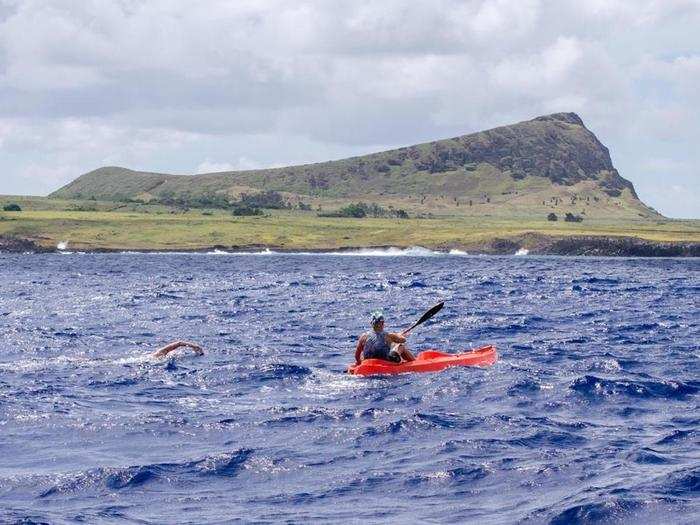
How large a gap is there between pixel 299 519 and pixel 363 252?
148 meters

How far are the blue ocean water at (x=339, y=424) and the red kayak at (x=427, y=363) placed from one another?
1.84 feet

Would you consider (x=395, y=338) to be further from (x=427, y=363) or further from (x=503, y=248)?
(x=503, y=248)

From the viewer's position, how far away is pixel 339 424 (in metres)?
24.0

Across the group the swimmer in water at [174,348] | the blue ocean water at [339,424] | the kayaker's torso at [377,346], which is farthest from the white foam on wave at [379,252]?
the kayaker's torso at [377,346]

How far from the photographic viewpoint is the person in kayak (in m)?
31.2

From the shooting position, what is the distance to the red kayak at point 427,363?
30719mm

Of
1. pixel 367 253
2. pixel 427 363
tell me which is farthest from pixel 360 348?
pixel 367 253

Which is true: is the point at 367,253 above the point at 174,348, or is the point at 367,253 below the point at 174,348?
above

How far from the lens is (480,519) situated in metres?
17.1

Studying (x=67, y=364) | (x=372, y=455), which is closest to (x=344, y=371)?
(x=67, y=364)

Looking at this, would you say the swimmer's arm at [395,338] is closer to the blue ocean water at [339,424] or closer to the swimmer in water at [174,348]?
the blue ocean water at [339,424]

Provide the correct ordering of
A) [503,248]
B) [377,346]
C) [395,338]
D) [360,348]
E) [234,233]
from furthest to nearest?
[234,233], [503,248], [360,348], [395,338], [377,346]

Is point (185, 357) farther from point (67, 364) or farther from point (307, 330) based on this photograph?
point (307, 330)

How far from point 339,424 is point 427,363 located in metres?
7.78
